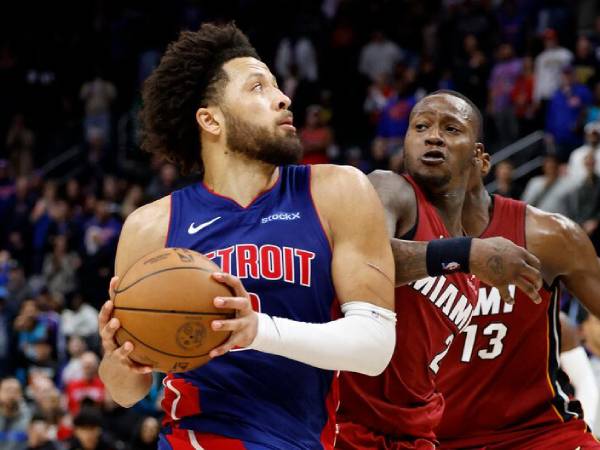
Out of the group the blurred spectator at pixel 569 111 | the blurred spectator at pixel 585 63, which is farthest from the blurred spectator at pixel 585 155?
the blurred spectator at pixel 585 63

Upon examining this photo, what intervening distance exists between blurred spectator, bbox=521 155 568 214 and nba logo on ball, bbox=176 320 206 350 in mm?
7789

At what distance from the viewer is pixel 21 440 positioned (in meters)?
10.9

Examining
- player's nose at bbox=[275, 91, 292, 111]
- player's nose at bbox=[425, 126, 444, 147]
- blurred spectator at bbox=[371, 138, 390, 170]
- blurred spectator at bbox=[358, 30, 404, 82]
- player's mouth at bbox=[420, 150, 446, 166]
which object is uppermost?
player's nose at bbox=[275, 91, 292, 111]

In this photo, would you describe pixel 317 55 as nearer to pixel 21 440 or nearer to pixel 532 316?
pixel 21 440

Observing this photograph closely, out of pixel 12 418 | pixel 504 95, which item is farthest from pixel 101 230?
pixel 504 95

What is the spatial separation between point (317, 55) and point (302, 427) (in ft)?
45.3

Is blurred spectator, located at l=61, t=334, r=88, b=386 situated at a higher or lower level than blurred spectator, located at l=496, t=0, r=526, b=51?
lower

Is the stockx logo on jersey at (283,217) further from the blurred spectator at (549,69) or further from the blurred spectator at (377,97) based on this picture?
the blurred spectator at (377,97)

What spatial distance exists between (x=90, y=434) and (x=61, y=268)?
524 centimetres

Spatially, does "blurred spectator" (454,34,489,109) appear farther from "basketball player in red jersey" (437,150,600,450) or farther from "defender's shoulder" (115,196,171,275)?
"defender's shoulder" (115,196,171,275)

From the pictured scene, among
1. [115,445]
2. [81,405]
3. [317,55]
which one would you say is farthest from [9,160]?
[115,445]

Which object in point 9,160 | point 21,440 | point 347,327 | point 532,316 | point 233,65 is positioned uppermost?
point 233,65

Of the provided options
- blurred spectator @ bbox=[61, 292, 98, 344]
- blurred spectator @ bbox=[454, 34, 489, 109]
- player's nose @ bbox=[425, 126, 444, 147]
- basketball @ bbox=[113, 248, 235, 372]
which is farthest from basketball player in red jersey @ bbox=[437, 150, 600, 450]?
blurred spectator @ bbox=[454, 34, 489, 109]

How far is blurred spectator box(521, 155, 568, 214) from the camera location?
10.7 meters
